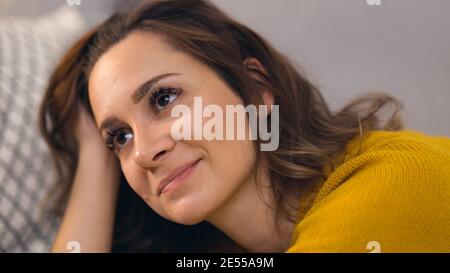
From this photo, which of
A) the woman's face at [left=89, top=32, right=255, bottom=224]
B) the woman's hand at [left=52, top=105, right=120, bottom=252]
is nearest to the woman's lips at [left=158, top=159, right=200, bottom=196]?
the woman's face at [left=89, top=32, right=255, bottom=224]

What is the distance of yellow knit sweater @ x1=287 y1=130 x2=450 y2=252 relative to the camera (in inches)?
26.5

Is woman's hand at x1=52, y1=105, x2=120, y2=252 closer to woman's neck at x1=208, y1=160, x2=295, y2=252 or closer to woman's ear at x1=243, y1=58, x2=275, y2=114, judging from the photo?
woman's neck at x1=208, y1=160, x2=295, y2=252

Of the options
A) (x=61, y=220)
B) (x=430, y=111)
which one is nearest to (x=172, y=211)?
(x=61, y=220)

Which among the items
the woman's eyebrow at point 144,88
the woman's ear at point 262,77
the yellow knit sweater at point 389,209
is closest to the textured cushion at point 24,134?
the woman's eyebrow at point 144,88

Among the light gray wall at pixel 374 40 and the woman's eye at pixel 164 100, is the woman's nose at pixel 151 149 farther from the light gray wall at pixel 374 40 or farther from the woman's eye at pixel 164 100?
the light gray wall at pixel 374 40

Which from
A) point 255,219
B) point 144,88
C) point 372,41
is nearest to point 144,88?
point 144,88

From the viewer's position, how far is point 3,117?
96 cm

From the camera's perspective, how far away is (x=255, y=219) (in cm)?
86

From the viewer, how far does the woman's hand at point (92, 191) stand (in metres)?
0.96

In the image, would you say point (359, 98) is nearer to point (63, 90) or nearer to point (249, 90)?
point (249, 90)

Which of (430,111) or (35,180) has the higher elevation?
(430,111)
